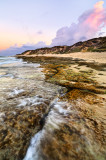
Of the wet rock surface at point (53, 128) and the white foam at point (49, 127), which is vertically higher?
the wet rock surface at point (53, 128)

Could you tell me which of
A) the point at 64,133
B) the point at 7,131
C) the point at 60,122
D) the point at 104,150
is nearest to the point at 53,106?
the point at 60,122

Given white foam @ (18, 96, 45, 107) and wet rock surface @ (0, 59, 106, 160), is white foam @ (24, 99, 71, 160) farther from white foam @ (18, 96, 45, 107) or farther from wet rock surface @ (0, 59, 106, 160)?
white foam @ (18, 96, 45, 107)

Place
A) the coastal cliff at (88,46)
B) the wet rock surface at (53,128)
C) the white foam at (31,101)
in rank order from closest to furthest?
1. the wet rock surface at (53,128)
2. the white foam at (31,101)
3. the coastal cliff at (88,46)

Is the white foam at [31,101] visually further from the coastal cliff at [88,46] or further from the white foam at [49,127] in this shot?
the coastal cliff at [88,46]

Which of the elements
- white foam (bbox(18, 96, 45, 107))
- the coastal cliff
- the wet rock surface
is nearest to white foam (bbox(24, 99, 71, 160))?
the wet rock surface

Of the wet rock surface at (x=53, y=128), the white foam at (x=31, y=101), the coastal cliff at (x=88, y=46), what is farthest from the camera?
the coastal cliff at (x=88, y=46)

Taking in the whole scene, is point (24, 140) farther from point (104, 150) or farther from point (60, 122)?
point (104, 150)

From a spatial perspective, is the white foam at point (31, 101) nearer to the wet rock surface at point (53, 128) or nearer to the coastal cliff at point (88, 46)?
the wet rock surface at point (53, 128)

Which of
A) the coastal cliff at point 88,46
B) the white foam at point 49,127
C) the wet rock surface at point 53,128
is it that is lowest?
the white foam at point 49,127

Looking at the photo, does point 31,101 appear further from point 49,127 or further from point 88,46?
point 88,46

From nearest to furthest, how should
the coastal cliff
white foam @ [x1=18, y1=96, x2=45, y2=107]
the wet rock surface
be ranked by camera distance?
the wet rock surface < white foam @ [x1=18, y1=96, x2=45, y2=107] < the coastal cliff

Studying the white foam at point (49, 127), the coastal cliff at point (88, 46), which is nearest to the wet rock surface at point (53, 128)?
the white foam at point (49, 127)

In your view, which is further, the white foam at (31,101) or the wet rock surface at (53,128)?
the white foam at (31,101)

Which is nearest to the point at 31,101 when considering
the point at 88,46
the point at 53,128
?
the point at 53,128
